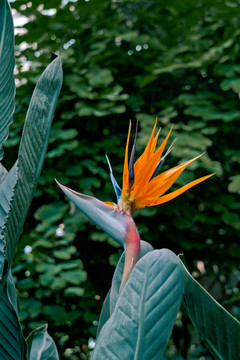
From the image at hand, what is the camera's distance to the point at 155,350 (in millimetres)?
417

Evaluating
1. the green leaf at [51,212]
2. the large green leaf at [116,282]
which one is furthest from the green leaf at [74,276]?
the large green leaf at [116,282]

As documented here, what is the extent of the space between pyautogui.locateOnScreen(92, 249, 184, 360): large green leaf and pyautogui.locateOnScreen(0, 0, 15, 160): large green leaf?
31 cm

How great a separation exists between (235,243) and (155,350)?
1.08 metres

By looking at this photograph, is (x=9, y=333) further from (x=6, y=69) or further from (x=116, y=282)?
(x=6, y=69)

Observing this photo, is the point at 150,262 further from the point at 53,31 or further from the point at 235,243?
the point at 53,31

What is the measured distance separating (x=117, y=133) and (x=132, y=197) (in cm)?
103

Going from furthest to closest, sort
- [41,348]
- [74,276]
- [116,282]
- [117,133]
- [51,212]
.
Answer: [117,133]
[51,212]
[74,276]
[41,348]
[116,282]

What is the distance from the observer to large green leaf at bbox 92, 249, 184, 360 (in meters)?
0.41

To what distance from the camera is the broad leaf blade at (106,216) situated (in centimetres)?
47

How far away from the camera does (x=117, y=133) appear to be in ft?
4.97

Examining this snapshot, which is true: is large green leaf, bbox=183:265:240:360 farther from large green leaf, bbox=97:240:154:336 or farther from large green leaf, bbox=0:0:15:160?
large green leaf, bbox=0:0:15:160

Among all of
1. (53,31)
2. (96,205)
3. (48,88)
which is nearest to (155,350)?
(96,205)

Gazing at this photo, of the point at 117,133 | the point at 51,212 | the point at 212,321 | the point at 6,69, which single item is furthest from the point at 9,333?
the point at 117,133

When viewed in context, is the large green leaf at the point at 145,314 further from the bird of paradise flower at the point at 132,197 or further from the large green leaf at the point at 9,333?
the large green leaf at the point at 9,333
